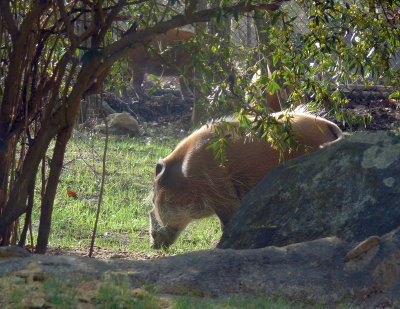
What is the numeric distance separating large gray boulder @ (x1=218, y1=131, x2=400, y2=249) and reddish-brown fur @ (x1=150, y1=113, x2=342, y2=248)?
115 centimetres

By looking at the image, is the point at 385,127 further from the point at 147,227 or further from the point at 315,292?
the point at 315,292

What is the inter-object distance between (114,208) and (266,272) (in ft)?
11.8

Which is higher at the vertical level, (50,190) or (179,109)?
(179,109)

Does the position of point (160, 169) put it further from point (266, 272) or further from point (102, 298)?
point (102, 298)

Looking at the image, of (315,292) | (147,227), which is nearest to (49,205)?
(315,292)

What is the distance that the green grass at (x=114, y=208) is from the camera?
5559 millimetres

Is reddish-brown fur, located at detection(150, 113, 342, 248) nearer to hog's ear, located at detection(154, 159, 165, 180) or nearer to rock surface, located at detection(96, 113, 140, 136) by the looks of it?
hog's ear, located at detection(154, 159, 165, 180)

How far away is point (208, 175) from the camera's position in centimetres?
528

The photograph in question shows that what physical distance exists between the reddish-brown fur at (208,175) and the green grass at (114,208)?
0.89 ft

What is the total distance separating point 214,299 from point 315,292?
0.45m

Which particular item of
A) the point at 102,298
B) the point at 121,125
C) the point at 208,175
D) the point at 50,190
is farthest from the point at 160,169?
the point at 121,125

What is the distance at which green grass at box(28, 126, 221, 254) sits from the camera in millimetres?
5559

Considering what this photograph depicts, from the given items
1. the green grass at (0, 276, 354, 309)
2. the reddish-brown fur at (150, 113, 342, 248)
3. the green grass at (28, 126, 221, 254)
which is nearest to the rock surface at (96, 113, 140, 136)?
the green grass at (28, 126, 221, 254)

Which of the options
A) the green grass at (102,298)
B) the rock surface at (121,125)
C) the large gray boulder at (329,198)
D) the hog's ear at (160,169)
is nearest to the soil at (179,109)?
the rock surface at (121,125)
